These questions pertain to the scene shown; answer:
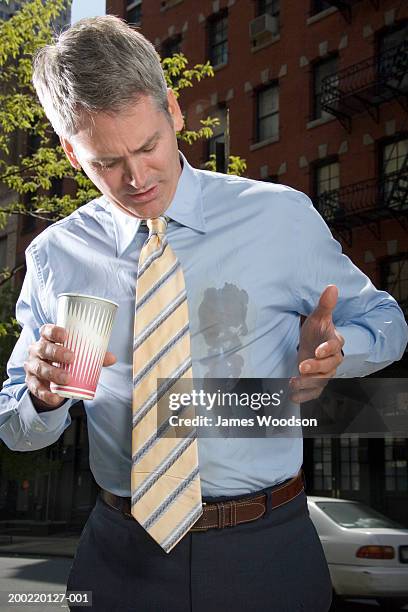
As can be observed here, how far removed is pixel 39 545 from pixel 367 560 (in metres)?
14.4

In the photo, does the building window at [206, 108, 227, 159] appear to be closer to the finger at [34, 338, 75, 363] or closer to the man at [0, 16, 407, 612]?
the man at [0, 16, 407, 612]

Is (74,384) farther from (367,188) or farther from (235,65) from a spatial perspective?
(235,65)

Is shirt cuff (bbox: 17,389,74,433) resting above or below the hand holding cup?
below

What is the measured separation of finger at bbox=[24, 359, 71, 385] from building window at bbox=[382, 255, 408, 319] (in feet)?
58.8

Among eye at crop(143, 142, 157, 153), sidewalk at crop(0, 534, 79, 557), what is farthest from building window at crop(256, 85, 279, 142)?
eye at crop(143, 142, 157, 153)

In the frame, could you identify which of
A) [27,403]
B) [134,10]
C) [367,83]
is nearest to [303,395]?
[27,403]

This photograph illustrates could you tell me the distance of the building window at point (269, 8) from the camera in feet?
76.6

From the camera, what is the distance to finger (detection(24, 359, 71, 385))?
5.65ft

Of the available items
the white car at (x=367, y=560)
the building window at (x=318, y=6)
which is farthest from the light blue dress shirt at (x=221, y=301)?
the building window at (x=318, y=6)

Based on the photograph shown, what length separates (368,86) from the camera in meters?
19.8

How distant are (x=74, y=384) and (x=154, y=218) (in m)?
0.57

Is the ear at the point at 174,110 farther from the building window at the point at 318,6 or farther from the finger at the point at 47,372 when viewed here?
the building window at the point at 318,6

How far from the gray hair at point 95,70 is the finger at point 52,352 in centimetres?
60

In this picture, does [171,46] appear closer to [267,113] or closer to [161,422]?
[267,113]
